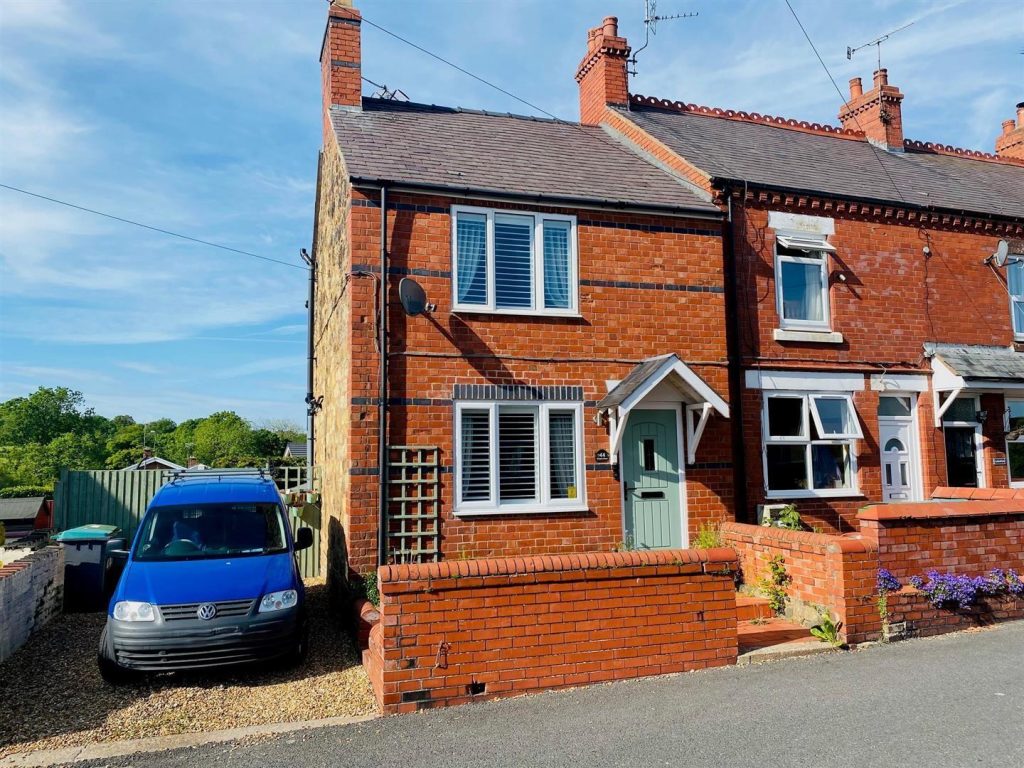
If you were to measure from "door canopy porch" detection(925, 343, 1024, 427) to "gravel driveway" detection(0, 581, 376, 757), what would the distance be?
10190mm

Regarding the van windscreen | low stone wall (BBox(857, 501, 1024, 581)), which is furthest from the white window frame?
the van windscreen

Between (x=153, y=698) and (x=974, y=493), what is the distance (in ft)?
37.3

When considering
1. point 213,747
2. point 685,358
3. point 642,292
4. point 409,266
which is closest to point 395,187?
point 409,266

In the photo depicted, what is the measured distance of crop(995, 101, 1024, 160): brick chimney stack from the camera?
1889 cm

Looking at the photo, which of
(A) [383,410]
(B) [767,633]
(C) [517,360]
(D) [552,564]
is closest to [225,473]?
(A) [383,410]

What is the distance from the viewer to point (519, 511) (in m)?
10.0

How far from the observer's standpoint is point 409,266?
396 inches

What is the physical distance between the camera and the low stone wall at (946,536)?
7.99 meters

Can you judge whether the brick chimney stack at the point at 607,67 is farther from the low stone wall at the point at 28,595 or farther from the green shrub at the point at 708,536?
the low stone wall at the point at 28,595

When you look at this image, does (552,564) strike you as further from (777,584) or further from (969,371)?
(969,371)

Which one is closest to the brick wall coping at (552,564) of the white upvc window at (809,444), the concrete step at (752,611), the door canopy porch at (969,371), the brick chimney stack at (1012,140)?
the concrete step at (752,611)

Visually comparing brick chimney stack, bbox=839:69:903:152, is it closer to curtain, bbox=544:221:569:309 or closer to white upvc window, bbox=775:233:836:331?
white upvc window, bbox=775:233:836:331

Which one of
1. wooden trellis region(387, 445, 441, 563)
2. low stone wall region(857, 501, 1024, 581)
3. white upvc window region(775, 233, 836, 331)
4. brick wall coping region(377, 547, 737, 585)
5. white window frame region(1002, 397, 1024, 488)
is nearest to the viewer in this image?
brick wall coping region(377, 547, 737, 585)

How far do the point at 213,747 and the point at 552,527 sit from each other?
5.42 meters
